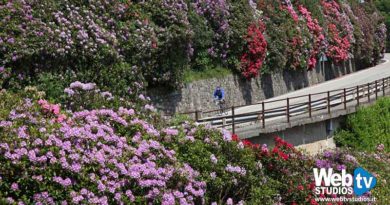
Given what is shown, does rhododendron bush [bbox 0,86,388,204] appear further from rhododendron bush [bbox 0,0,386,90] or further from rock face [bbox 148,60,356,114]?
rock face [bbox 148,60,356,114]

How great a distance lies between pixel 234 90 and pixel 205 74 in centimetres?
244

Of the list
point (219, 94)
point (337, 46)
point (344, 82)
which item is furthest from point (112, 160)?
point (337, 46)

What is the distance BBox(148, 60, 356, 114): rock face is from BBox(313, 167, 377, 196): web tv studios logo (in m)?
9.24

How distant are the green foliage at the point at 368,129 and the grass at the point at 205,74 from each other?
574 cm

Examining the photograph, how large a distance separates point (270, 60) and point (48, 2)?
15.4 m

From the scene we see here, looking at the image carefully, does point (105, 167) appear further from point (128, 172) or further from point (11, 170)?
point (11, 170)

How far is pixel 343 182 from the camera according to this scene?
509 inches

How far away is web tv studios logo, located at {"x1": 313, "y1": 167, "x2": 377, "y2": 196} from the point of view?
12.1m

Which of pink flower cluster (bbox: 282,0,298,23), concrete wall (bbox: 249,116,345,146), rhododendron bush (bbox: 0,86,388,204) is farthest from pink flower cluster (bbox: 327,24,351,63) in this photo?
rhododendron bush (bbox: 0,86,388,204)

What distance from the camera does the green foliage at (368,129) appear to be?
72.4 feet

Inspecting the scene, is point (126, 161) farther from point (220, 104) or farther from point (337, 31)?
point (337, 31)

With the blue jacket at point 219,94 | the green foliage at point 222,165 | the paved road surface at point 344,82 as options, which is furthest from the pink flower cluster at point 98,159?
the paved road surface at point 344,82

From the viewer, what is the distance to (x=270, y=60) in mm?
30531

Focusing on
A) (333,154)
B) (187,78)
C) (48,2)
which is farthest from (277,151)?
(187,78)
